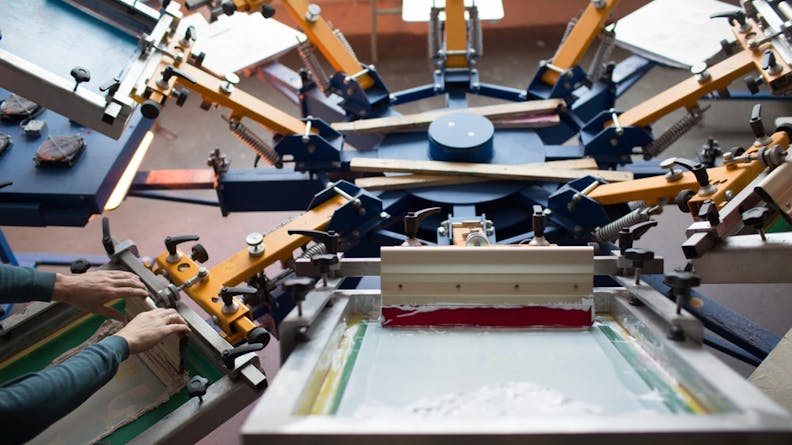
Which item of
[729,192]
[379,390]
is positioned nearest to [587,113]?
[729,192]

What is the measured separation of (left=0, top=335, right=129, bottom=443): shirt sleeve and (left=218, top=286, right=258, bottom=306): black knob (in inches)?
22.9

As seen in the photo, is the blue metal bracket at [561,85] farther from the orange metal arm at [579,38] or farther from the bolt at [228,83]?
the bolt at [228,83]

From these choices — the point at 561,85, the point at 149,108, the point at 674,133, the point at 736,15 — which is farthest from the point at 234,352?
the point at 736,15

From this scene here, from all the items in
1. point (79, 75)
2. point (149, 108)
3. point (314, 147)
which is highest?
point (79, 75)

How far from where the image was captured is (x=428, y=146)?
365cm

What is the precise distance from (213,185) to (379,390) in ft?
7.82

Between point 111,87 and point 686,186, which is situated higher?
point 111,87

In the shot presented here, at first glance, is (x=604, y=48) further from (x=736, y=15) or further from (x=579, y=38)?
(x=736, y=15)

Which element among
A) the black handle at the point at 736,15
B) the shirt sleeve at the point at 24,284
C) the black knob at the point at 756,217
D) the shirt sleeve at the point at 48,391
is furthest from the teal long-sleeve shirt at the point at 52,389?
the black handle at the point at 736,15

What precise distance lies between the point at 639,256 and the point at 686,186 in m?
1.22

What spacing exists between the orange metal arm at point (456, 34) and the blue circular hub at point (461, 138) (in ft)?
1.65

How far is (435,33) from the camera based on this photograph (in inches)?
158

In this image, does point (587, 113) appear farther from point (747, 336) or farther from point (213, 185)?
point (213, 185)

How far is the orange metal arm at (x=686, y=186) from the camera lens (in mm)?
2717
